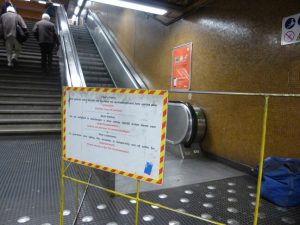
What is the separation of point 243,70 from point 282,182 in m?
1.55

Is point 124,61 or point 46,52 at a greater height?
point 46,52

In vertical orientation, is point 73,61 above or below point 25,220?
above

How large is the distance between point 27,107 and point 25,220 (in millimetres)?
3375

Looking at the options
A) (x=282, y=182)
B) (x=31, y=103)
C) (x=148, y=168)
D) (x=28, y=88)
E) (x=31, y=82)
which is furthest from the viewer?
(x=31, y=82)

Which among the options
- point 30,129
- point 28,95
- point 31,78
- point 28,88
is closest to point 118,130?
point 30,129

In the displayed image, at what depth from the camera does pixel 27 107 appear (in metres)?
4.75

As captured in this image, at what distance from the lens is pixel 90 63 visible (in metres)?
6.75

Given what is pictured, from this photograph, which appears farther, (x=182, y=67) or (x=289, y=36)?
(x=182, y=67)

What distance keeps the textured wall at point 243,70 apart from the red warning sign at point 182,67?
115 mm

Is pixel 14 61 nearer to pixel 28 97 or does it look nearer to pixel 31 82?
pixel 31 82

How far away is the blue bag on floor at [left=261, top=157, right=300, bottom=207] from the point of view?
2.35 m

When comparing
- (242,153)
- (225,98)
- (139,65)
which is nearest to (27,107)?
(139,65)

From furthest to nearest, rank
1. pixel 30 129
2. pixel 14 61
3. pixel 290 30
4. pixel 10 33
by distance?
pixel 14 61 < pixel 10 33 < pixel 30 129 < pixel 290 30

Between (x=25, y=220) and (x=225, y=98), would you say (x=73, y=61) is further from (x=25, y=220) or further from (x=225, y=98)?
(x=25, y=220)
